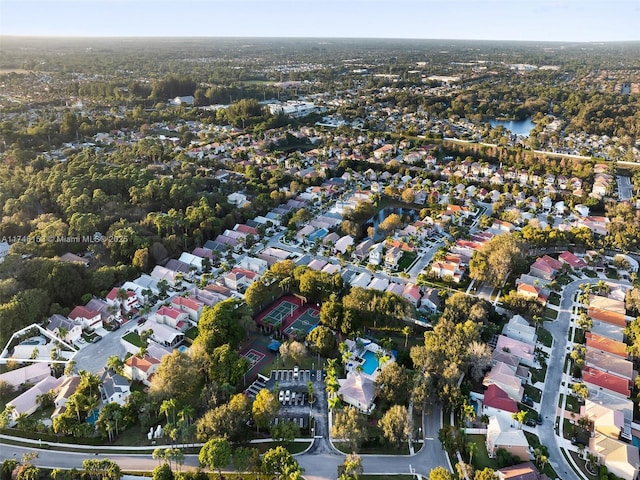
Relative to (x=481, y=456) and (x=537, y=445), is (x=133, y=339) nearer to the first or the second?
(x=481, y=456)

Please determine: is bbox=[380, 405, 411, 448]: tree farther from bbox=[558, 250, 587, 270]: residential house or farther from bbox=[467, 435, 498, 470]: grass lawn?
bbox=[558, 250, 587, 270]: residential house


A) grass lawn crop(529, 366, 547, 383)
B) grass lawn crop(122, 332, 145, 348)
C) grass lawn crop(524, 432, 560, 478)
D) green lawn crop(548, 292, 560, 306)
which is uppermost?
green lawn crop(548, 292, 560, 306)

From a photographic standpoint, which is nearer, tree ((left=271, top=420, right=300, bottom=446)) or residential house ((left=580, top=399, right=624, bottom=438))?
tree ((left=271, top=420, right=300, bottom=446))

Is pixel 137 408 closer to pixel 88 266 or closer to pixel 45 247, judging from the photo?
pixel 88 266

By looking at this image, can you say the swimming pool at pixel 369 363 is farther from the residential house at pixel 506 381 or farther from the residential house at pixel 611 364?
the residential house at pixel 611 364

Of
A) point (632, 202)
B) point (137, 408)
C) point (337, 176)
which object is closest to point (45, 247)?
point (137, 408)

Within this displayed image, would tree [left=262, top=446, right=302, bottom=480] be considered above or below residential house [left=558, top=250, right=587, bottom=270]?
below

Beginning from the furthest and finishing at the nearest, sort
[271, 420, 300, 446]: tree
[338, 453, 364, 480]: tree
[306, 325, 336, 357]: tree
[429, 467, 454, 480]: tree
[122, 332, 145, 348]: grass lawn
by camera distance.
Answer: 1. [122, 332, 145, 348]: grass lawn
2. [306, 325, 336, 357]: tree
3. [271, 420, 300, 446]: tree
4. [338, 453, 364, 480]: tree
5. [429, 467, 454, 480]: tree

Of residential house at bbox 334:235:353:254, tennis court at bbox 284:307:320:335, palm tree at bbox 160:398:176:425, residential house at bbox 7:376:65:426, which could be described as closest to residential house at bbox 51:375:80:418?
residential house at bbox 7:376:65:426

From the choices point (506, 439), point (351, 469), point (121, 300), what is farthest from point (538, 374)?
point (121, 300)

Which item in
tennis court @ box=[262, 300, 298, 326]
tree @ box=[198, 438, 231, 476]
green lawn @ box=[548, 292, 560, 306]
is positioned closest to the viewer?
tree @ box=[198, 438, 231, 476]
